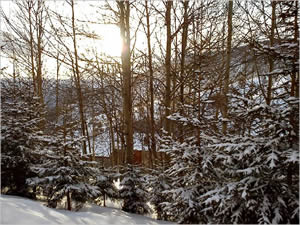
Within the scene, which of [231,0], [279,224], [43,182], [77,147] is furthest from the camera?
[231,0]

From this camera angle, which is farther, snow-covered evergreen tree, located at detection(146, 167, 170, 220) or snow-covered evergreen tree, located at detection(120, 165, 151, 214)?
snow-covered evergreen tree, located at detection(120, 165, 151, 214)

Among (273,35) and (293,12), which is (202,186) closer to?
(293,12)

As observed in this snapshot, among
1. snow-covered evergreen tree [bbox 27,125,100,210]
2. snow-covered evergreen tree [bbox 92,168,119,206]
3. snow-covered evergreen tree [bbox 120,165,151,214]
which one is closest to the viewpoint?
snow-covered evergreen tree [bbox 27,125,100,210]

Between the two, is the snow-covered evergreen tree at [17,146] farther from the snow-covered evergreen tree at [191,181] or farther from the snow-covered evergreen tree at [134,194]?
the snow-covered evergreen tree at [191,181]

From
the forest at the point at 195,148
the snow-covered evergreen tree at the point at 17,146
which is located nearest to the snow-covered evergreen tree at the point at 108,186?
the forest at the point at 195,148

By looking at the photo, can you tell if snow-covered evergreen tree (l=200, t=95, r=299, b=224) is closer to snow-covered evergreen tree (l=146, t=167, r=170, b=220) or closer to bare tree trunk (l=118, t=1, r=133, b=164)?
snow-covered evergreen tree (l=146, t=167, r=170, b=220)

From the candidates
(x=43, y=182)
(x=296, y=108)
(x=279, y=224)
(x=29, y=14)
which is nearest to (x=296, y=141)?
(x=296, y=108)

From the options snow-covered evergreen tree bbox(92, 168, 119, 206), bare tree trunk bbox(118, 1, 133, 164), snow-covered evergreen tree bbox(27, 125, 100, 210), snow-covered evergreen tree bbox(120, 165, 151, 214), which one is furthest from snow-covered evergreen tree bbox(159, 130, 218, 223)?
bare tree trunk bbox(118, 1, 133, 164)

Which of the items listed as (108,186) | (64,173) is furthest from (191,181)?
(108,186)

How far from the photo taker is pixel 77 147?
5469mm

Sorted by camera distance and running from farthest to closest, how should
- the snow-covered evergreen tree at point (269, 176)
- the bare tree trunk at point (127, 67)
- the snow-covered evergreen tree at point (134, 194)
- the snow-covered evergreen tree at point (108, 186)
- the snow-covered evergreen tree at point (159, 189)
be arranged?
the bare tree trunk at point (127, 67), the snow-covered evergreen tree at point (108, 186), the snow-covered evergreen tree at point (134, 194), the snow-covered evergreen tree at point (159, 189), the snow-covered evergreen tree at point (269, 176)

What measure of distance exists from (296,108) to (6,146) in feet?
18.5

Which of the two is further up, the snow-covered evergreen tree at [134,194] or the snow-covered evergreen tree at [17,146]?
the snow-covered evergreen tree at [17,146]

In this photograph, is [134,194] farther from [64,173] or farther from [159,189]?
[64,173]
